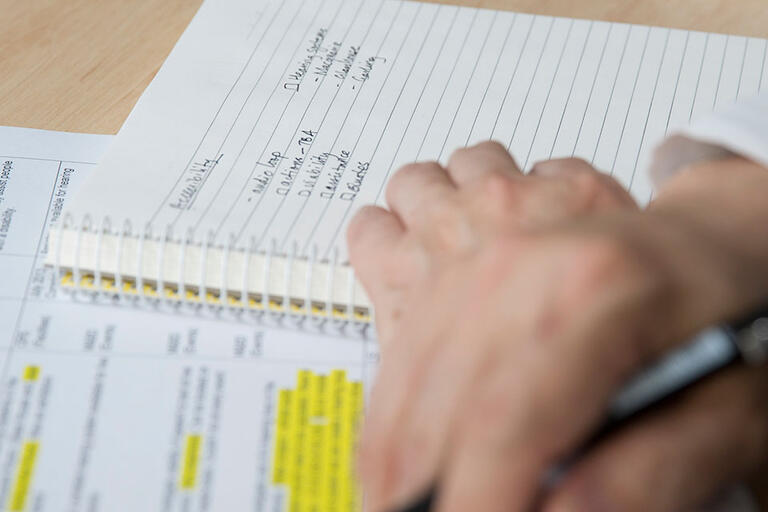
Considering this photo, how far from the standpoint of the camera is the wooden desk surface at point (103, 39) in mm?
651

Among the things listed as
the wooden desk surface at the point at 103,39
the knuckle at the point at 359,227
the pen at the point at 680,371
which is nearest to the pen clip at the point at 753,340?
the pen at the point at 680,371

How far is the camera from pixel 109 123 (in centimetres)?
64

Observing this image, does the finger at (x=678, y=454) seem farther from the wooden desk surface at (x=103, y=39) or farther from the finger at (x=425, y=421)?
the wooden desk surface at (x=103, y=39)

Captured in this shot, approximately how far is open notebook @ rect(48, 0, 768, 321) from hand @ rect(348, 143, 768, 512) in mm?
154

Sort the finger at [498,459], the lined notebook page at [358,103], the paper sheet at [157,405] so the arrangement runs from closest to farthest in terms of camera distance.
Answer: the finger at [498,459] → the paper sheet at [157,405] → the lined notebook page at [358,103]

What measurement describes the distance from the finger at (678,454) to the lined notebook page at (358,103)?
0.76ft

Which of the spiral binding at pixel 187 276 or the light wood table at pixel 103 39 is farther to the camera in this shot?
the light wood table at pixel 103 39

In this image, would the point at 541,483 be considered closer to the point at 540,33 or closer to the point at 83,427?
the point at 83,427

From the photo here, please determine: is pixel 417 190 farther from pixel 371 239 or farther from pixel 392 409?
pixel 392 409

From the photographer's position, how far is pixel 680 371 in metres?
0.32

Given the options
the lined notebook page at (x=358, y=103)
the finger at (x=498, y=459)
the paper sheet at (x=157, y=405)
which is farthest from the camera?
the lined notebook page at (x=358, y=103)

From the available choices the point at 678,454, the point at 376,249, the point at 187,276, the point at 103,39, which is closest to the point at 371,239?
the point at 376,249

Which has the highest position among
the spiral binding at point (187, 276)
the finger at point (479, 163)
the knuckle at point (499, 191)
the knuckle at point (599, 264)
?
the finger at point (479, 163)

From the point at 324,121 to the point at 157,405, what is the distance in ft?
0.86
